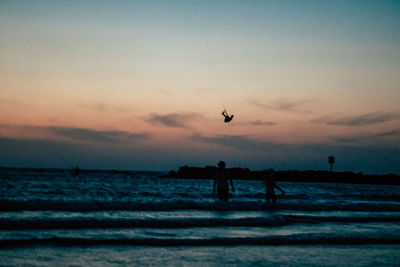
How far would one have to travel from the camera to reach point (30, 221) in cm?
1011

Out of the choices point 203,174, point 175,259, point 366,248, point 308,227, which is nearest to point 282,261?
point 175,259

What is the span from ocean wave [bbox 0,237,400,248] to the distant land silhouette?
61988 millimetres

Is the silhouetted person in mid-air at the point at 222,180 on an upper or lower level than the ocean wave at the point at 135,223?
upper

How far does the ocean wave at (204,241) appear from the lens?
25.1ft

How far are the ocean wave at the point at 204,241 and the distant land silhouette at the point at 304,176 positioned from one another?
2440 inches

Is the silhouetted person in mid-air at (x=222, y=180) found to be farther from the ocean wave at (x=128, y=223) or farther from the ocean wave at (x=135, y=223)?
the ocean wave at (x=128, y=223)

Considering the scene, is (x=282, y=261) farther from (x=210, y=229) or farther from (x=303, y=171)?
(x=303, y=171)

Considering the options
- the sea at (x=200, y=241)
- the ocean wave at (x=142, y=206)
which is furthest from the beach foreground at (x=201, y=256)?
the ocean wave at (x=142, y=206)

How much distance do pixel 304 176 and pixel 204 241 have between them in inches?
3040

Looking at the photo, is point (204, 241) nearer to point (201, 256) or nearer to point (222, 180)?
point (201, 256)

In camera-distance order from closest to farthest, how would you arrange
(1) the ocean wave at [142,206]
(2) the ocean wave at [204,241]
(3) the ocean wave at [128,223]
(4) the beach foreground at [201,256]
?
(4) the beach foreground at [201,256], (2) the ocean wave at [204,241], (3) the ocean wave at [128,223], (1) the ocean wave at [142,206]

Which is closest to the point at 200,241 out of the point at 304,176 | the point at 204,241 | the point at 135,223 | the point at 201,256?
the point at 204,241

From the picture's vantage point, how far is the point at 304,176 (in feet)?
267

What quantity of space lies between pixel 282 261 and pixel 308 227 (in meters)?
4.15
